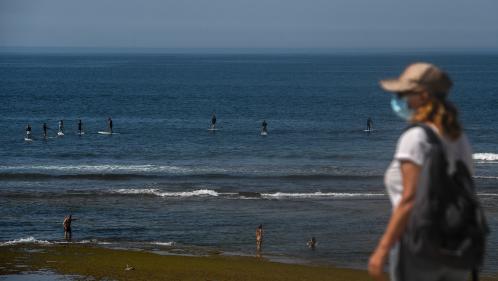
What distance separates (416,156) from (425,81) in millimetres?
518

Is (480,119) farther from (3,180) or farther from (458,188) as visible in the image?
(458,188)

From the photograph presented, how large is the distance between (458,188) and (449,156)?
21 centimetres

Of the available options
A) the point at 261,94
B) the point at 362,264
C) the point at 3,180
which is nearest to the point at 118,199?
the point at 3,180

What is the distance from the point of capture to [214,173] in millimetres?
52562

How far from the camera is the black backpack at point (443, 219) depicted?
4617 millimetres

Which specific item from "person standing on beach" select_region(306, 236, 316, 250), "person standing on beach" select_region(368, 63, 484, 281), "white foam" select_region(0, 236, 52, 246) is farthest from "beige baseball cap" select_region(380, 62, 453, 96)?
"white foam" select_region(0, 236, 52, 246)

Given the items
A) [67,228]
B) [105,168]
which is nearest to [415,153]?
[67,228]

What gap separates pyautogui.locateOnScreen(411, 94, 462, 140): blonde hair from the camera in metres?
4.89

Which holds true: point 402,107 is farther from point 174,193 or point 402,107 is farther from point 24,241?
point 174,193

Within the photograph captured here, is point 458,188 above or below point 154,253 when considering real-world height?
above

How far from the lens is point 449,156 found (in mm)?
4812

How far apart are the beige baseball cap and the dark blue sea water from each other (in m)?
23.5

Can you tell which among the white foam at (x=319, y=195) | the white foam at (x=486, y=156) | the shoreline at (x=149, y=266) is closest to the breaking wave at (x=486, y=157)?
the white foam at (x=486, y=156)

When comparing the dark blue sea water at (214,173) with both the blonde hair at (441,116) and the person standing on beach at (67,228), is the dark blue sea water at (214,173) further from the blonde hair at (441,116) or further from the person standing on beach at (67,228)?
the blonde hair at (441,116)
